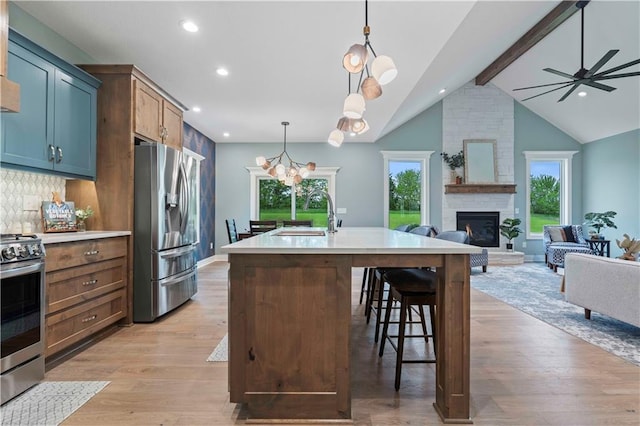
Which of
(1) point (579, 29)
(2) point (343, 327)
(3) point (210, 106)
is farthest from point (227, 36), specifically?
(1) point (579, 29)

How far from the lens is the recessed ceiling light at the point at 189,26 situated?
8.80 feet

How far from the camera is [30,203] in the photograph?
8.48 ft

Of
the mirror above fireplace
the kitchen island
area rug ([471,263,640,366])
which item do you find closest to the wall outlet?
the kitchen island

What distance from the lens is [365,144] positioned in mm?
7465

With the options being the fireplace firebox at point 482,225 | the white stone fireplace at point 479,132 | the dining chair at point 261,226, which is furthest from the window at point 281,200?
the fireplace firebox at point 482,225

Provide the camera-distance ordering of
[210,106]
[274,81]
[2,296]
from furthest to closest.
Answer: [210,106] → [274,81] → [2,296]

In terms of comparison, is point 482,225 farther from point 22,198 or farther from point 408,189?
point 22,198

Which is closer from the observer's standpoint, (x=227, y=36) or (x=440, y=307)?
(x=440, y=307)

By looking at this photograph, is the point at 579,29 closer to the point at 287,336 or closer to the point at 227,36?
the point at 227,36

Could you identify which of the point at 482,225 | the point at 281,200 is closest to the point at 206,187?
the point at 281,200

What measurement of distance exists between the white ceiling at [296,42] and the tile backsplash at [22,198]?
1277 millimetres

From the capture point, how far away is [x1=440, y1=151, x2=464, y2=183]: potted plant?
745cm

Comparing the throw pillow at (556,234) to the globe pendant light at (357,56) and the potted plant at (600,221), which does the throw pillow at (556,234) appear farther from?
the globe pendant light at (357,56)

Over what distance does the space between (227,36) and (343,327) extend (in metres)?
2.66
